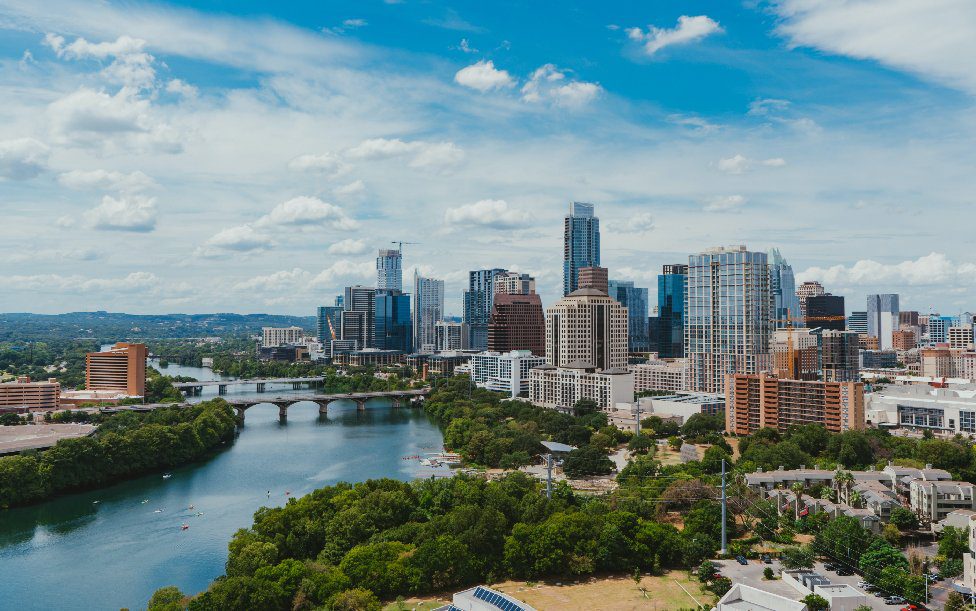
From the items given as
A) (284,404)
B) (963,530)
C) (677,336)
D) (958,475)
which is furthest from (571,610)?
(677,336)

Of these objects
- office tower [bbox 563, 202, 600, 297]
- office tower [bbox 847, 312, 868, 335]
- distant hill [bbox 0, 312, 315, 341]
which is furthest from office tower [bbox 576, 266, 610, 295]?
distant hill [bbox 0, 312, 315, 341]

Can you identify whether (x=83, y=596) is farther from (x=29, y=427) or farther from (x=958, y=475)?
(x=958, y=475)

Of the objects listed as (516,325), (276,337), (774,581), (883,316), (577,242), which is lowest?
(774,581)

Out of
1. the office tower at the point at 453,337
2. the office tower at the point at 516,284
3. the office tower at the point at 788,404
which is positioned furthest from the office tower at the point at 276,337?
the office tower at the point at 788,404

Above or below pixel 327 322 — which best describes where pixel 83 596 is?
below

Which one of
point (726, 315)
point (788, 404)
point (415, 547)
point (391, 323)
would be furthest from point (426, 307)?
point (415, 547)

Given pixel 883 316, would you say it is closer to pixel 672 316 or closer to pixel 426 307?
pixel 672 316
